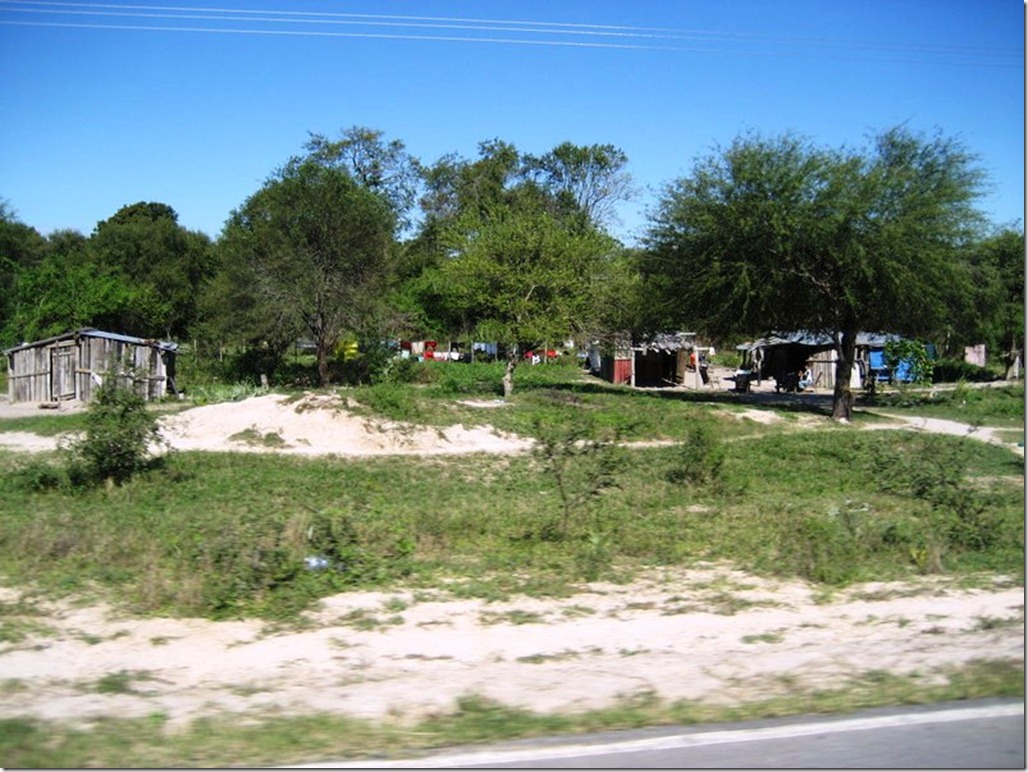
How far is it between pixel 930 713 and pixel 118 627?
20.1 ft

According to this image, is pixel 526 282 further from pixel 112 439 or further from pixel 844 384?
pixel 112 439

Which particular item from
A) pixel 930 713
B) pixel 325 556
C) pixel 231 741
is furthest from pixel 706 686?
pixel 325 556

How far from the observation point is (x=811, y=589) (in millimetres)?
8984

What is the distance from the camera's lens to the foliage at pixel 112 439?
46.6ft

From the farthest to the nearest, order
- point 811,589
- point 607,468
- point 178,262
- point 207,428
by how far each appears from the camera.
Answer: point 178,262 → point 207,428 → point 607,468 → point 811,589

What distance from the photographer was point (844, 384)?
31281mm

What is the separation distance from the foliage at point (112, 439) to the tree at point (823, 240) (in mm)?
20654

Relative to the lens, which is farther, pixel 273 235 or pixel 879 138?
pixel 273 235

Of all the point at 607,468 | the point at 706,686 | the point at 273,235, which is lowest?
the point at 706,686

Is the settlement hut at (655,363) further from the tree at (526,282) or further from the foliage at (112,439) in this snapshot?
the foliage at (112,439)

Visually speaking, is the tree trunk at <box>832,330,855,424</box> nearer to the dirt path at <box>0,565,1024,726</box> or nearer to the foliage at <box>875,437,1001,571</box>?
the foliage at <box>875,437,1001,571</box>

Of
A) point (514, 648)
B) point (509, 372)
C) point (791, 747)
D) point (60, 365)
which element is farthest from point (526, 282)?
point (791, 747)

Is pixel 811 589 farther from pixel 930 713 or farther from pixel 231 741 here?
pixel 231 741

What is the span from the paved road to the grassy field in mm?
279
